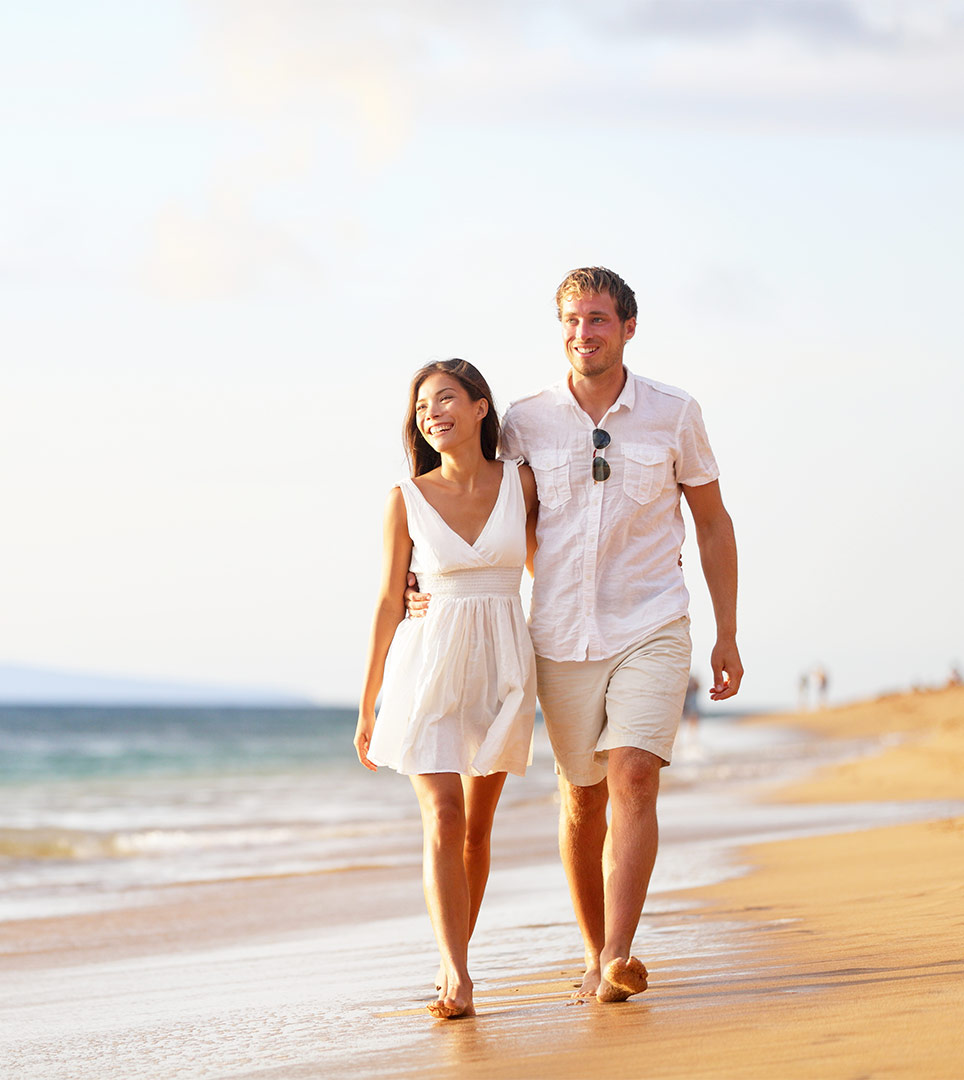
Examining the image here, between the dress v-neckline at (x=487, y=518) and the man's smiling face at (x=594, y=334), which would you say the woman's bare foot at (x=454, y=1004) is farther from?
the man's smiling face at (x=594, y=334)

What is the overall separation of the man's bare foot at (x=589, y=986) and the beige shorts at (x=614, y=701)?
54 cm

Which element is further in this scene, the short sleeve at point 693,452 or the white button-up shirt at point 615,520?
the short sleeve at point 693,452

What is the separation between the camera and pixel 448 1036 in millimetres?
3438

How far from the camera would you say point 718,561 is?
169 inches

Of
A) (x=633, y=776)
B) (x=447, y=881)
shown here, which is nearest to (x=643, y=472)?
(x=633, y=776)

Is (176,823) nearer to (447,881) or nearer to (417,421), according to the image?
(417,421)

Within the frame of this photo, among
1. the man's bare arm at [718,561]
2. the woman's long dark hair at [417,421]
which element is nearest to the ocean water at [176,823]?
the woman's long dark hair at [417,421]

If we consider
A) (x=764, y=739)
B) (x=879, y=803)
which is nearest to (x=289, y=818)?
(x=879, y=803)

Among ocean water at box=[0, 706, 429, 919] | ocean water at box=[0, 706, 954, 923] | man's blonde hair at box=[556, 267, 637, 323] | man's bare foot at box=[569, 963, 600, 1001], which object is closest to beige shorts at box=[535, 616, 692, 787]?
man's bare foot at box=[569, 963, 600, 1001]

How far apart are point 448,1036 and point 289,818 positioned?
35.6 ft

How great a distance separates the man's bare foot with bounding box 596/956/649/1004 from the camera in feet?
12.0

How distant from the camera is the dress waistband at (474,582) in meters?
4.05

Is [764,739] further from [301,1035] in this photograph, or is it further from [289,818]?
[301,1035]

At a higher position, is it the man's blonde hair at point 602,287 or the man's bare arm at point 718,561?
the man's blonde hair at point 602,287
